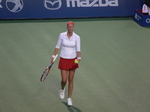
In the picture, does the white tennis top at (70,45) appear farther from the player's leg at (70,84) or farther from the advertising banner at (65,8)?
the advertising banner at (65,8)

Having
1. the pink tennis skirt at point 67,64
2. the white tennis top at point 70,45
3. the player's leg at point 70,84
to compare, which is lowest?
the player's leg at point 70,84

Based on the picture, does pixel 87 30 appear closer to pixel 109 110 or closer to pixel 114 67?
pixel 114 67

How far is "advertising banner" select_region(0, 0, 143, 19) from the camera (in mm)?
14367

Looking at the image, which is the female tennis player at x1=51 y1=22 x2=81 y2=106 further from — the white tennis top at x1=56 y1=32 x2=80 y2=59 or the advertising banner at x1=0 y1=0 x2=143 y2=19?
the advertising banner at x1=0 y1=0 x2=143 y2=19

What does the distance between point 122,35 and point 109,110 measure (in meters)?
5.33

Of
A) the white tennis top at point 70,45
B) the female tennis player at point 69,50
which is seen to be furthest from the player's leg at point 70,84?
the white tennis top at point 70,45

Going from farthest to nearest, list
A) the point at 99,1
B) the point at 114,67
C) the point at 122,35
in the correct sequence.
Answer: the point at 99,1
the point at 122,35
the point at 114,67

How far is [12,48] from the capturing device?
11648mm

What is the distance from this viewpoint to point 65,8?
48.0 feet

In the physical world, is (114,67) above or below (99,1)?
below

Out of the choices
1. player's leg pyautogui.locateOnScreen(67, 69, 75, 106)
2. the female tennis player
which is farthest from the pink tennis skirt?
player's leg pyautogui.locateOnScreen(67, 69, 75, 106)

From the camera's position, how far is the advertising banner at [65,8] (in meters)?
14.4

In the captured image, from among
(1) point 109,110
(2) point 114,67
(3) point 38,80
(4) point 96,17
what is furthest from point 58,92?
(4) point 96,17

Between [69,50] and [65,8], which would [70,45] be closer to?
[69,50]
